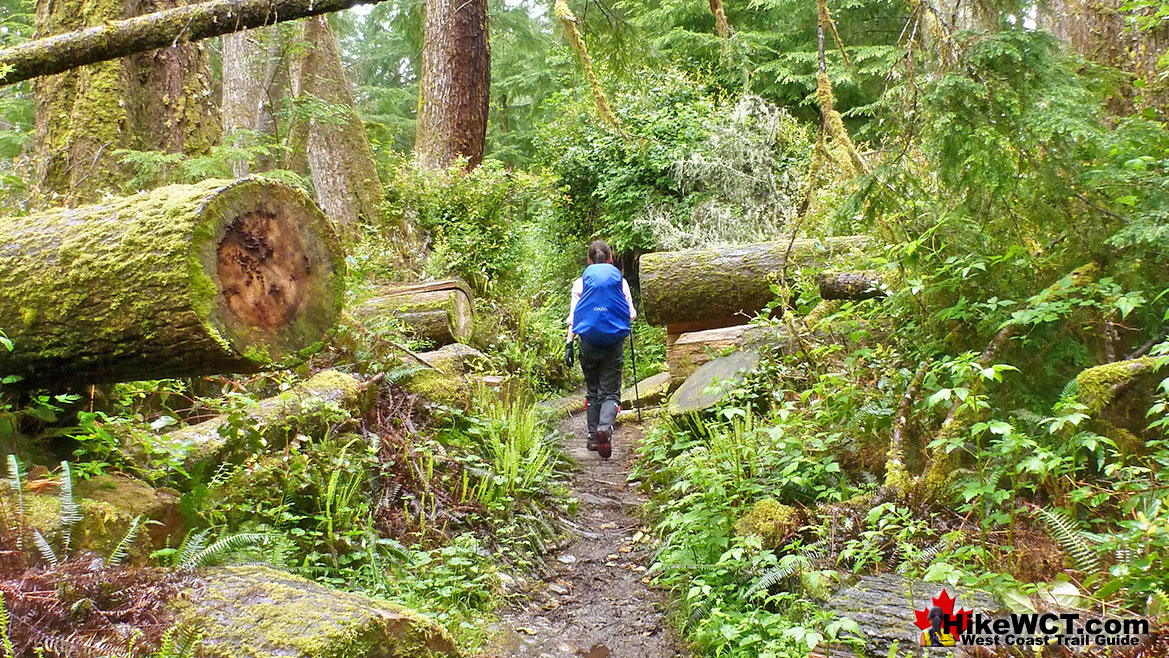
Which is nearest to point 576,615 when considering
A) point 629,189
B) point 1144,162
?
point 1144,162

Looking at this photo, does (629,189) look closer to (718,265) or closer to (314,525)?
(718,265)

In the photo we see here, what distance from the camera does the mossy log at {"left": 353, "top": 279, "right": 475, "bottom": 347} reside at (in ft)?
25.9

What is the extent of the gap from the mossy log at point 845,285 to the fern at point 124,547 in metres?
5.40

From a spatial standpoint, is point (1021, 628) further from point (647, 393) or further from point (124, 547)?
point (647, 393)

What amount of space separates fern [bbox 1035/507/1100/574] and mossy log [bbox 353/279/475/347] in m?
5.81

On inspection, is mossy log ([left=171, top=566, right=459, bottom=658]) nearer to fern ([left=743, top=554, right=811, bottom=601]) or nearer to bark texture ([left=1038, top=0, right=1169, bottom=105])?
fern ([left=743, top=554, right=811, bottom=601])

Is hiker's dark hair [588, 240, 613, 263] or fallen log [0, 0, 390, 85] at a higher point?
fallen log [0, 0, 390, 85]

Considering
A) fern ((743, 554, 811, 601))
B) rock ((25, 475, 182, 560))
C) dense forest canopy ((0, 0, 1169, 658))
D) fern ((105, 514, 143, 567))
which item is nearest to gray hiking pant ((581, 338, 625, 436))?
dense forest canopy ((0, 0, 1169, 658))

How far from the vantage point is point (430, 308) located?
26.8ft

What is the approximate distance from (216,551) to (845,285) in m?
5.53

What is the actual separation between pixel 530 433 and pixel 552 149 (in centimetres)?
976

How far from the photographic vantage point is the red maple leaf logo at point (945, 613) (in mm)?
2768

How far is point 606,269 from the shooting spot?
7.70 m

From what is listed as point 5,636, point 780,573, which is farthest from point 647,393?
point 5,636
